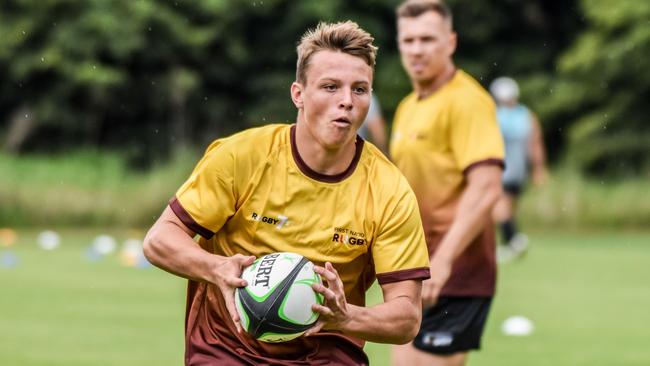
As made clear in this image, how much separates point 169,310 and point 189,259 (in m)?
7.92

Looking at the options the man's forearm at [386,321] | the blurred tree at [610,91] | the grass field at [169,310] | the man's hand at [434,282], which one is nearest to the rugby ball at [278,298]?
the man's forearm at [386,321]

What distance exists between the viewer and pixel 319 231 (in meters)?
4.99

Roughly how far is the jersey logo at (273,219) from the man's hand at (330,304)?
47 centimetres

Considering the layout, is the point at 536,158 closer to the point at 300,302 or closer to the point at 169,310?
the point at 169,310

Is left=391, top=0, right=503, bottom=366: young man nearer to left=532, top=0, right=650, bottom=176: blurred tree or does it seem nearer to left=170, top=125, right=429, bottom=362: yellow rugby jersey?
left=170, top=125, right=429, bottom=362: yellow rugby jersey

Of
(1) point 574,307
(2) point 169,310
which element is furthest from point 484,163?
(1) point 574,307

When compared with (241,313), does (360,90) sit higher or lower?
higher

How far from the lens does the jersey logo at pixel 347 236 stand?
4977 millimetres

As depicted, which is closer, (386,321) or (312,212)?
(386,321)

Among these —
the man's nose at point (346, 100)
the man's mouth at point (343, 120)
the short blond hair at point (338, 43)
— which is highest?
the short blond hair at point (338, 43)

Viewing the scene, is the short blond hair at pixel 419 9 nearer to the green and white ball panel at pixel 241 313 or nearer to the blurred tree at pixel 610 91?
the green and white ball panel at pixel 241 313

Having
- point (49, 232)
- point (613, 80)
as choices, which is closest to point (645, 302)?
point (49, 232)

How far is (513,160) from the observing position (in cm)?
1900

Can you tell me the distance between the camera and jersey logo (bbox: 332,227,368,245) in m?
4.98
